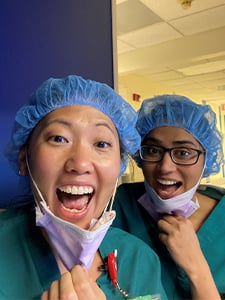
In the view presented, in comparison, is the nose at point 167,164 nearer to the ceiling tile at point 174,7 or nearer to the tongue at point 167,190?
the tongue at point 167,190

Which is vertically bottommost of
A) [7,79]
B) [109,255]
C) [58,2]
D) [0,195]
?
[109,255]

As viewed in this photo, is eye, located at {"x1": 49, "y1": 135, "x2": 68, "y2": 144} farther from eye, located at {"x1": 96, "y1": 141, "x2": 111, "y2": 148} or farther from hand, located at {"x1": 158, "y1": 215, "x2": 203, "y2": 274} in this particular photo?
hand, located at {"x1": 158, "y1": 215, "x2": 203, "y2": 274}

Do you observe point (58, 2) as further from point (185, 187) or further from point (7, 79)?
point (185, 187)

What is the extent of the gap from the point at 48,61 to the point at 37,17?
190 mm

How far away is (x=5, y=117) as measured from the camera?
4.18ft

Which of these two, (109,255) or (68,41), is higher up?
(68,41)

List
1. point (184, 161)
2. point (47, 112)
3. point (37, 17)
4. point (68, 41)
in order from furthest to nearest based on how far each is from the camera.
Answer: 1. point (68, 41)
2. point (37, 17)
3. point (184, 161)
4. point (47, 112)

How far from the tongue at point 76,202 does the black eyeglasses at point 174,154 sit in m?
0.45

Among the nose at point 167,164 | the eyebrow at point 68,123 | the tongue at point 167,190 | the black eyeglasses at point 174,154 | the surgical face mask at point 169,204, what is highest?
the eyebrow at point 68,123

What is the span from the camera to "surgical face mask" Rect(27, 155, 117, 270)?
821mm

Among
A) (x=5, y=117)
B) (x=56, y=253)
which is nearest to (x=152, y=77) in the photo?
(x=5, y=117)

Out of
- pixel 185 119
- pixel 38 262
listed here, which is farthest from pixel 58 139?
pixel 185 119

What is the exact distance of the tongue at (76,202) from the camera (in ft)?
A: 2.89

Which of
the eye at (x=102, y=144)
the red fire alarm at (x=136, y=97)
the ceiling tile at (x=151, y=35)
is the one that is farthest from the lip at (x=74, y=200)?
the red fire alarm at (x=136, y=97)
